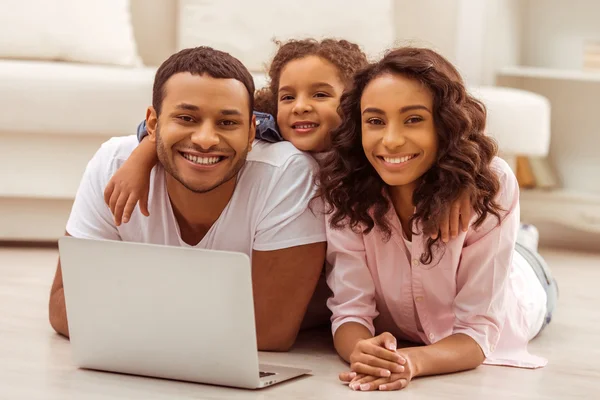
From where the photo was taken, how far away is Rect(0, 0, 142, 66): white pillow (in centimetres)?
299

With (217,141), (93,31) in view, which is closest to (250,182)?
(217,141)

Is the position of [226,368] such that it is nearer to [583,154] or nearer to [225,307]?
[225,307]

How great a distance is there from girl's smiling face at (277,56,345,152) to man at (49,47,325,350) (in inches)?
2.5

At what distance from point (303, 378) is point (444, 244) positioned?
32 centimetres

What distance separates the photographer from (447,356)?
5.62 ft

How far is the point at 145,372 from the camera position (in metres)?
1.65

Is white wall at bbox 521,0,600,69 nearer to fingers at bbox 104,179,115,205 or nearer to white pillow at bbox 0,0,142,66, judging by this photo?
white pillow at bbox 0,0,142,66

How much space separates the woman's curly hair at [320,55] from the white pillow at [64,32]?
117 centimetres

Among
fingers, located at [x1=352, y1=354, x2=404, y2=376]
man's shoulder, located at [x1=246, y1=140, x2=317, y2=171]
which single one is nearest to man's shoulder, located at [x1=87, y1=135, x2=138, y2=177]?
man's shoulder, located at [x1=246, y1=140, x2=317, y2=171]

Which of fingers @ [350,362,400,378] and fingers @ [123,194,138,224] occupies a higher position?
fingers @ [123,194,138,224]

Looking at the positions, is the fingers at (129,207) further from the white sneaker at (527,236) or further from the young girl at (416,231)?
the white sneaker at (527,236)

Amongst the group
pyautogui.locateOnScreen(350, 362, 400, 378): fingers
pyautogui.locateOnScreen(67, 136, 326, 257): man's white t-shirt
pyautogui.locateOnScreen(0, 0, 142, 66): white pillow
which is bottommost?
pyautogui.locateOnScreen(350, 362, 400, 378): fingers

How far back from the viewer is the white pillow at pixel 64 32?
9.81 ft

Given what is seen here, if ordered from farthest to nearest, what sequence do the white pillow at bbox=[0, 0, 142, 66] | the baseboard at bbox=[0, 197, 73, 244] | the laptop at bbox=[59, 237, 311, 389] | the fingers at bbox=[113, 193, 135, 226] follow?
the white pillow at bbox=[0, 0, 142, 66], the baseboard at bbox=[0, 197, 73, 244], the fingers at bbox=[113, 193, 135, 226], the laptop at bbox=[59, 237, 311, 389]
